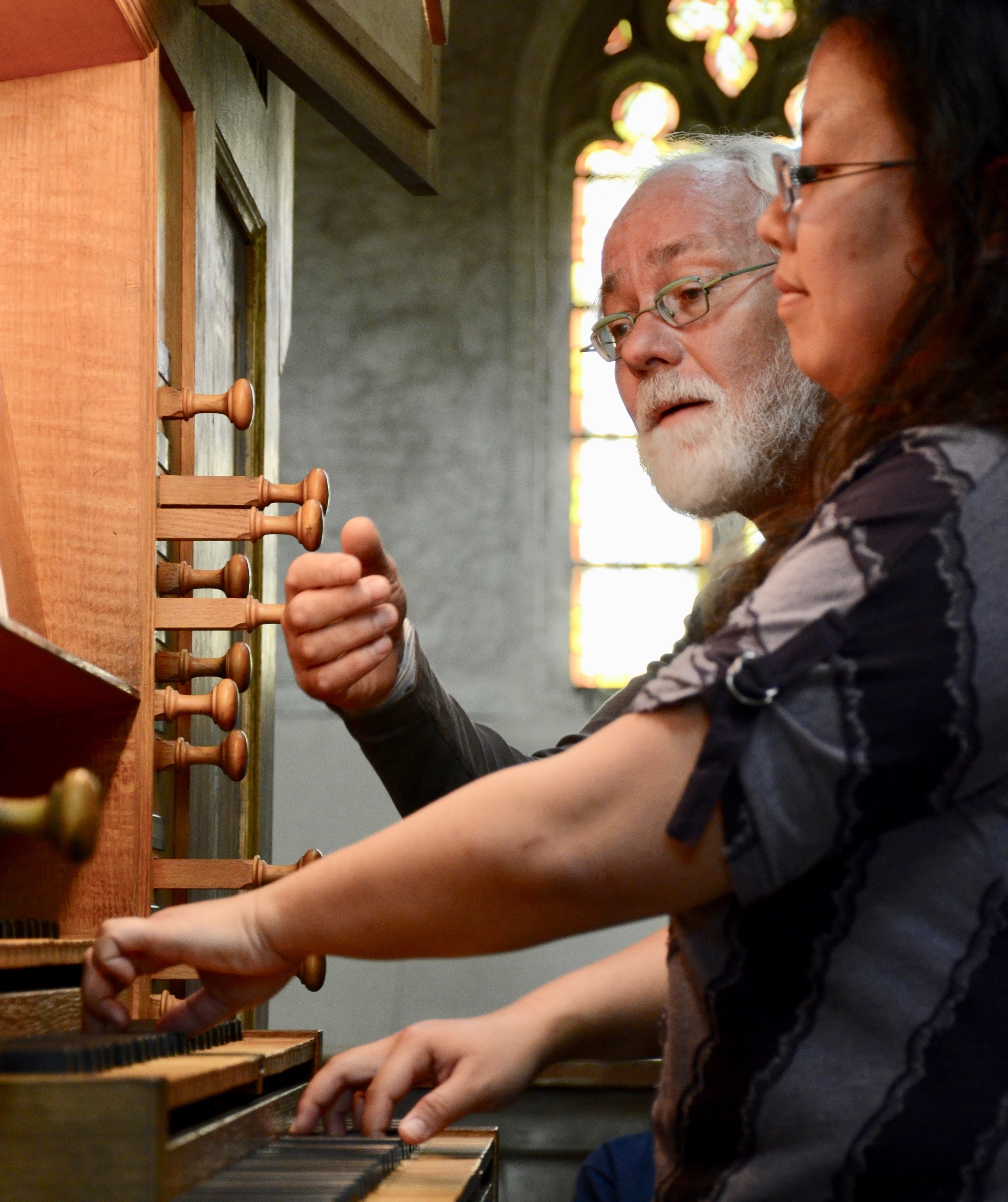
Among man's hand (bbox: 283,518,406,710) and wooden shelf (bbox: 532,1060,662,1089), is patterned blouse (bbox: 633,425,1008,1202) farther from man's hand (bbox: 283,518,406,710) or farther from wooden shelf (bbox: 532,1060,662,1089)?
wooden shelf (bbox: 532,1060,662,1089)

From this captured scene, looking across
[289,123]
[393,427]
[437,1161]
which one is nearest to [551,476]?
[393,427]

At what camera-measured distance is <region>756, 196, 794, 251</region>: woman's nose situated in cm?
105

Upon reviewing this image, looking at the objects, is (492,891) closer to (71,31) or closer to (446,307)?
(71,31)

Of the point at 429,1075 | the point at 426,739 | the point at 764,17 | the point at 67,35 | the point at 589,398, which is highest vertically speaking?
the point at 764,17

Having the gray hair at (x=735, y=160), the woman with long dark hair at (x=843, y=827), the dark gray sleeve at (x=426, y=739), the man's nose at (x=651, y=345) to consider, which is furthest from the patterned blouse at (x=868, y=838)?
the gray hair at (x=735, y=160)

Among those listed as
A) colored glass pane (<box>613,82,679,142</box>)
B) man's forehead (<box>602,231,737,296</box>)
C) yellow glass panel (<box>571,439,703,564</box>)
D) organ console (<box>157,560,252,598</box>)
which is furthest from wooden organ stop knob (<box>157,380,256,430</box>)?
colored glass pane (<box>613,82,679,142</box>)

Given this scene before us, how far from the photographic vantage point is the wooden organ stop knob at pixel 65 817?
81 centimetres

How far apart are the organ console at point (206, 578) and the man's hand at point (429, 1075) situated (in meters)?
0.62

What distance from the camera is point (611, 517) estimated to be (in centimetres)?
634

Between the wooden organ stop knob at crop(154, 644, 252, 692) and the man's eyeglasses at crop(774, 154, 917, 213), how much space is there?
909 millimetres

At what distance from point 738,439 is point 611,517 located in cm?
420

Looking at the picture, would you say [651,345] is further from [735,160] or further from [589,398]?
[589,398]

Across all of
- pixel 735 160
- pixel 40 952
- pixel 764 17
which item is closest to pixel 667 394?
pixel 735 160

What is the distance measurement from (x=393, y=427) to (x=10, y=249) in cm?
449
